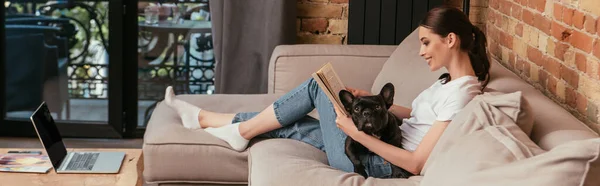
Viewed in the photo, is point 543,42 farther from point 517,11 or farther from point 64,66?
point 64,66

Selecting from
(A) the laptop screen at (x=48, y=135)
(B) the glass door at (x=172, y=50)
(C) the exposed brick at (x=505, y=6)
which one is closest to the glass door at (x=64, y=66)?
(B) the glass door at (x=172, y=50)

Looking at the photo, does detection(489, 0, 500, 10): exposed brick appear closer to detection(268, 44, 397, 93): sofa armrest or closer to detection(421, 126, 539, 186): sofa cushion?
detection(268, 44, 397, 93): sofa armrest

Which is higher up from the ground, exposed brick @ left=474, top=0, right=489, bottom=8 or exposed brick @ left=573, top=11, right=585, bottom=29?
exposed brick @ left=573, top=11, right=585, bottom=29

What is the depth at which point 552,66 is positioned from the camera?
3.23 m

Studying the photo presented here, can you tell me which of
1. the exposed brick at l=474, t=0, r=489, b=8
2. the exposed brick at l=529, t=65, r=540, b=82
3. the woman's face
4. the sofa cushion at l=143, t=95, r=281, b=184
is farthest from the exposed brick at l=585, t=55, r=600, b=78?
the exposed brick at l=474, t=0, r=489, b=8

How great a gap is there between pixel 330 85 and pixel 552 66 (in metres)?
0.78

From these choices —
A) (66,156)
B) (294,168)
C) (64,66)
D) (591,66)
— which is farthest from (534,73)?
(64,66)

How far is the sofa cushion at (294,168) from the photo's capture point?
280 centimetres

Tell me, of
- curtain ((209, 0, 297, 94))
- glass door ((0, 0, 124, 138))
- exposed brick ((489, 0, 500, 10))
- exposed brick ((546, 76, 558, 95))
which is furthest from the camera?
glass door ((0, 0, 124, 138))

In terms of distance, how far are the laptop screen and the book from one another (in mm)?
36

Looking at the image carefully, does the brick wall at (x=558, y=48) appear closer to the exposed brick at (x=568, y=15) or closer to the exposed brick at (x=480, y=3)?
the exposed brick at (x=568, y=15)

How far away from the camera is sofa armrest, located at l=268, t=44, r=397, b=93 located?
395 centimetres

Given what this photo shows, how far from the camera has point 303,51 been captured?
4.03 meters

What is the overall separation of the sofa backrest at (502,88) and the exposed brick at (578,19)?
240 mm
